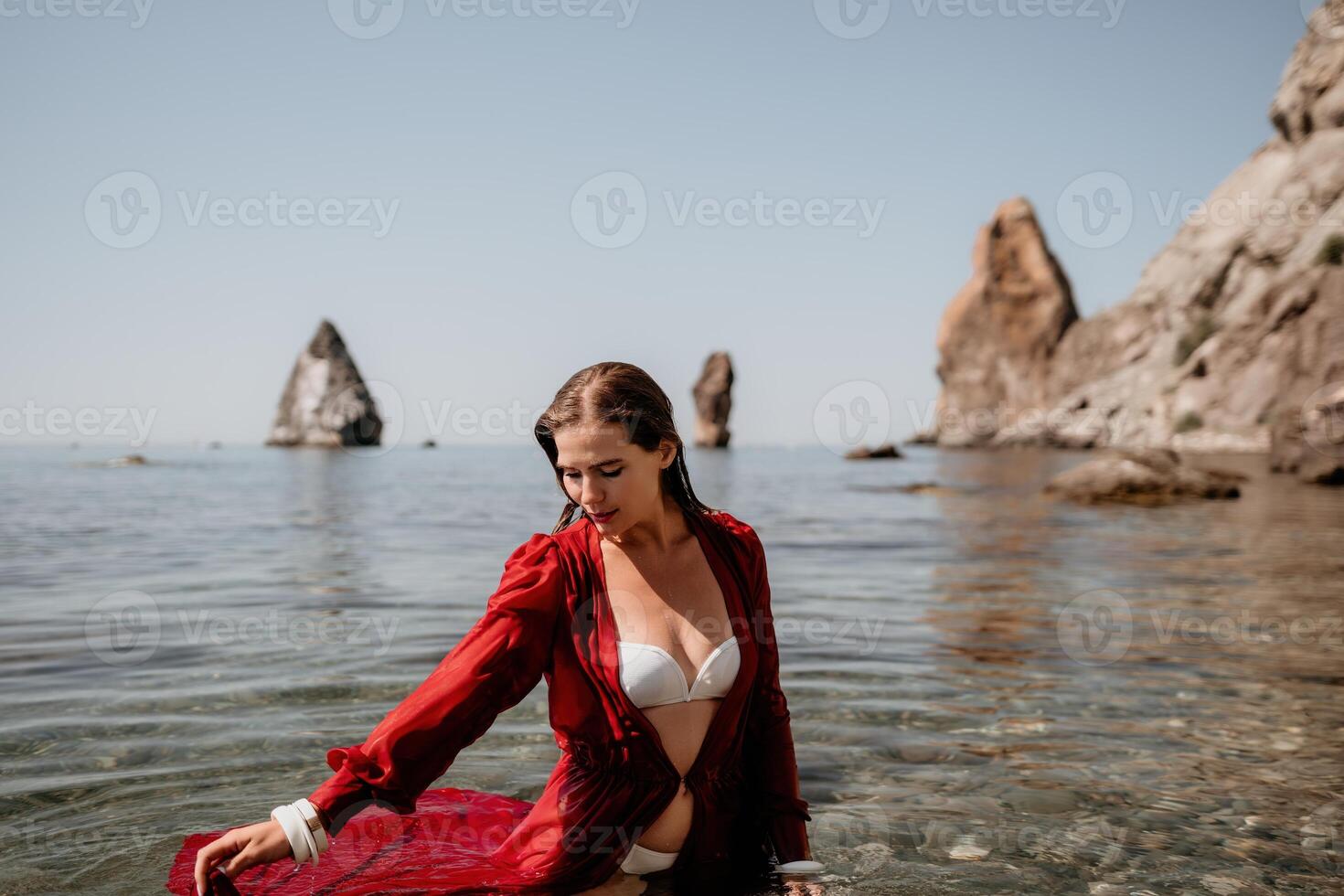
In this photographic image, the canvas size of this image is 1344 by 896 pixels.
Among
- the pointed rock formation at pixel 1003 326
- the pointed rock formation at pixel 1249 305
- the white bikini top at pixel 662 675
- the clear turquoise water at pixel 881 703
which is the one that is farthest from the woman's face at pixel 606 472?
the pointed rock formation at pixel 1003 326

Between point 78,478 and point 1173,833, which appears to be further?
point 78,478

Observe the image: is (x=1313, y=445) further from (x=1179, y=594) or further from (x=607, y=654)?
(x=607, y=654)

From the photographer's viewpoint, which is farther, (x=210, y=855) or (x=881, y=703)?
(x=881, y=703)

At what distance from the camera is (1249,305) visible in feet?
192

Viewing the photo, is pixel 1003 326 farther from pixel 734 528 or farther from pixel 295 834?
pixel 295 834

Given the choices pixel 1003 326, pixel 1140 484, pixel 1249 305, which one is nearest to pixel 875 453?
pixel 1249 305

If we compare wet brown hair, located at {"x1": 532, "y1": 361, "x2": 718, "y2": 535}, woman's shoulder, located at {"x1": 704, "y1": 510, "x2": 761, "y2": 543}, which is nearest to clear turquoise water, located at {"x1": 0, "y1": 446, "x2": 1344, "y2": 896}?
woman's shoulder, located at {"x1": 704, "y1": 510, "x2": 761, "y2": 543}

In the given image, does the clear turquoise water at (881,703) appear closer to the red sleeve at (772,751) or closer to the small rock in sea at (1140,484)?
the red sleeve at (772,751)

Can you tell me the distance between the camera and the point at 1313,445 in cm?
3250

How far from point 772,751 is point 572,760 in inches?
24.0

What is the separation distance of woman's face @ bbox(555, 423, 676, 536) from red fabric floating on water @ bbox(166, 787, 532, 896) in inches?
43.7

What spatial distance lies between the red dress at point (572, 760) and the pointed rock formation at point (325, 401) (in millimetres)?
117436

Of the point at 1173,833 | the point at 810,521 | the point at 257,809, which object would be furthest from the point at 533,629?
the point at 810,521

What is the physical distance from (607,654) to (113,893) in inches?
84.5
